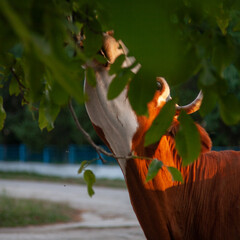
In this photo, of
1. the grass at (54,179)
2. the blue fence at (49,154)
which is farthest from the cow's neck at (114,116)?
the blue fence at (49,154)

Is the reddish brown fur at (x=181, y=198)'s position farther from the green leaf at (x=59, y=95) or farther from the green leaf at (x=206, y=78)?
the green leaf at (x=206, y=78)

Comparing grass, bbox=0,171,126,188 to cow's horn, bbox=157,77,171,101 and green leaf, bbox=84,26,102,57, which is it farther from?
green leaf, bbox=84,26,102,57

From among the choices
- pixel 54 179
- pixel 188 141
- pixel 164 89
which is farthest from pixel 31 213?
pixel 54 179

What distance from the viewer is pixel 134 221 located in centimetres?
944

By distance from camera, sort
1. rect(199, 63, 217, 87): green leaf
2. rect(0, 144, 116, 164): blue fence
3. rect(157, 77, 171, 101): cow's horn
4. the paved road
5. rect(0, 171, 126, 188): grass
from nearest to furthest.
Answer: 1. rect(199, 63, 217, 87): green leaf
2. rect(157, 77, 171, 101): cow's horn
3. the paved road
4. rect(0, 171, 126, 188): grass
5. rect(0, 144, 116, 164): blue fence

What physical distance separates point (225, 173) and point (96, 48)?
143 centimetres

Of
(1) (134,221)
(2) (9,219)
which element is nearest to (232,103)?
(1) (134,221)

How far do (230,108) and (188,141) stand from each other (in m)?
0.16

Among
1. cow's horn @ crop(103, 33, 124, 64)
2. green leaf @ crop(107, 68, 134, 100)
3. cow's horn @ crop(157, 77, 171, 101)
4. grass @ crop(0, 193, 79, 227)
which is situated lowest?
grass @ crop(0, 193, 79, 227)

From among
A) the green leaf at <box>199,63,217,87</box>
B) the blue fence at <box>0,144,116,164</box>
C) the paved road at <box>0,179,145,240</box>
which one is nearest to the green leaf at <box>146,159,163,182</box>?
the green leaf at <box>199,63,217,87</box>

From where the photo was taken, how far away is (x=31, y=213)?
10359 millimetres

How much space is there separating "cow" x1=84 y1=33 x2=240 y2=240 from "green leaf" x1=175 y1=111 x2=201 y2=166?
1325 millimetres

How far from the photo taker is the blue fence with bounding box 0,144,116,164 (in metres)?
24.6

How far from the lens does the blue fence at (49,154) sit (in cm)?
2458
